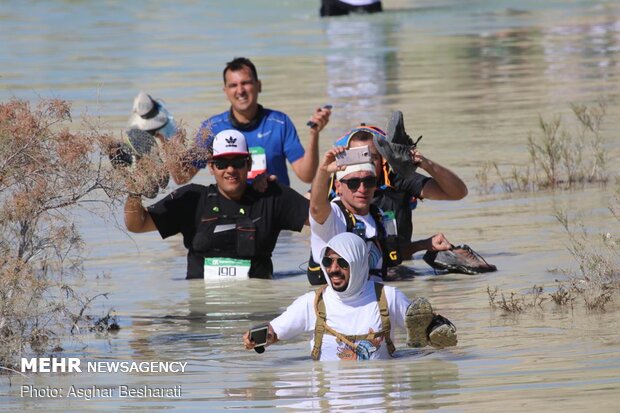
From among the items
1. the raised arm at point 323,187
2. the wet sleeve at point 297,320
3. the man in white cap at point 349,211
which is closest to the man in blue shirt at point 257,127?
the man in white cap at point 349,211

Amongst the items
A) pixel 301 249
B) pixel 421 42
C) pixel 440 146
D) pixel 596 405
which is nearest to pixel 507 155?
pixel 440 146

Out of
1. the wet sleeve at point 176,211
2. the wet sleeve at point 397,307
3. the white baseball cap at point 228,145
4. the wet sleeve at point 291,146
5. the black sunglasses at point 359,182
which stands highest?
the white baseball cap at point 228,145

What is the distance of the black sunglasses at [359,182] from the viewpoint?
34.3ft

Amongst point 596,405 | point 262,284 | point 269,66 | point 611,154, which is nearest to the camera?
point 596,405

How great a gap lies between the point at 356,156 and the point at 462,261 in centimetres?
242

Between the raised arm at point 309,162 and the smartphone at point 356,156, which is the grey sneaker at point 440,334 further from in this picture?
the raised arm at point 309,162

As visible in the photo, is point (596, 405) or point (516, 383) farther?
point (516, 383)

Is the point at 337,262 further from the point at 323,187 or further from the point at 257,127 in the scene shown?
the point at 257,127

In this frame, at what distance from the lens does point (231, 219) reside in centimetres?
1230

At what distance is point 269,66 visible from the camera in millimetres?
28875

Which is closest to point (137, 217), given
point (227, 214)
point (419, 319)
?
point (227, 214)

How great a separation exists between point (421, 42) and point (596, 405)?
25.9 m

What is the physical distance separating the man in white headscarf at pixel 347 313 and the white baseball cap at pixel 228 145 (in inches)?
114

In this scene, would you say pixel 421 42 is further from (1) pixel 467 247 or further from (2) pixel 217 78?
(1) pixel 467 247
